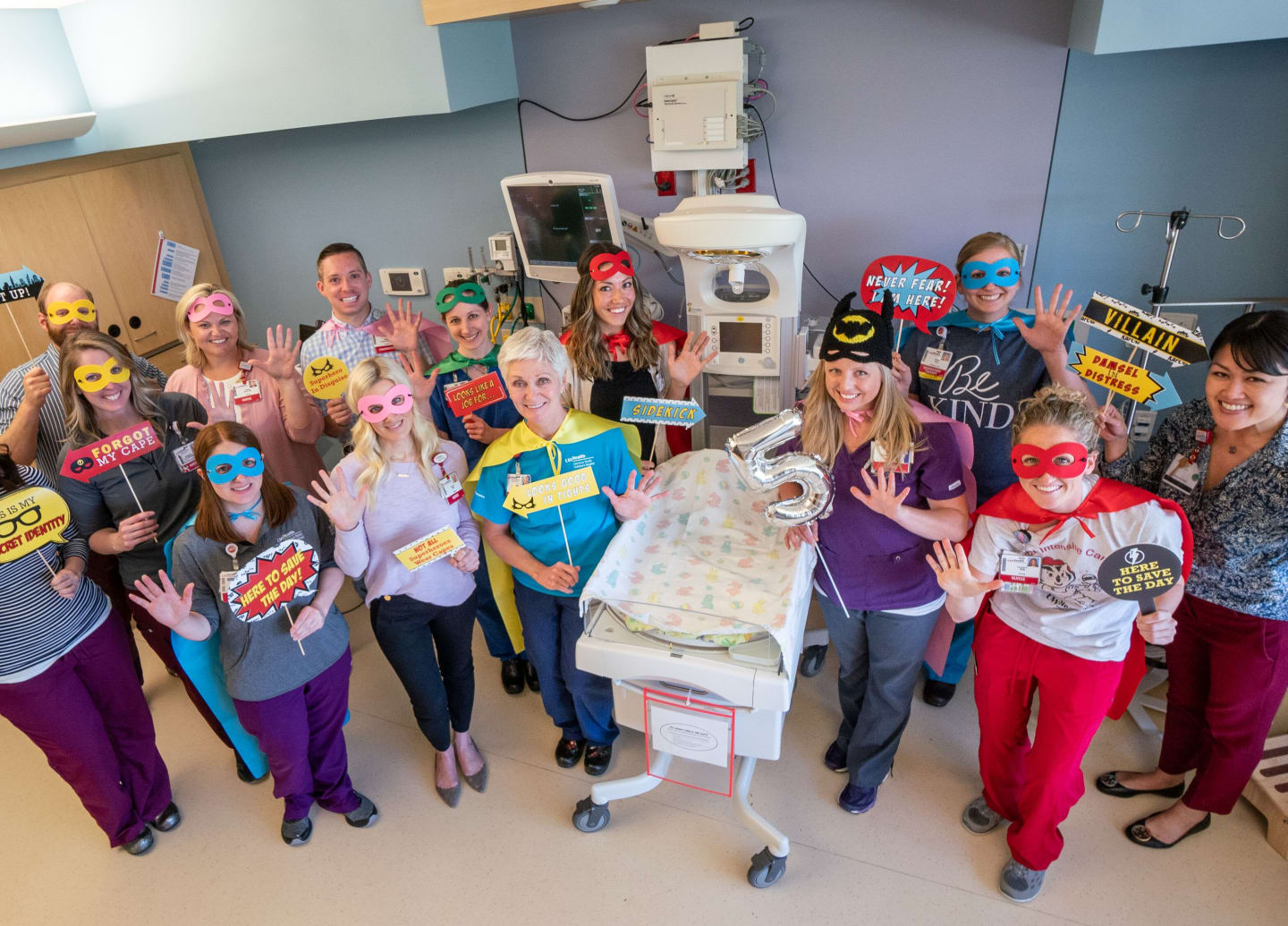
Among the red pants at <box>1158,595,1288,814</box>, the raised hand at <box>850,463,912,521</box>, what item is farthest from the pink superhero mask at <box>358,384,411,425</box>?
the red pants at <box>1158,595,1288,814</box>

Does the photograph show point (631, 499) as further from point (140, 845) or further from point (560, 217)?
point (140, 845)

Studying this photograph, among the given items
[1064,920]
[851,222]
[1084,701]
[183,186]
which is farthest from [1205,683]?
[183,186]

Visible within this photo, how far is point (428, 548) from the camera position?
2.01 metres

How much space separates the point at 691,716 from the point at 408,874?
103 centimetres

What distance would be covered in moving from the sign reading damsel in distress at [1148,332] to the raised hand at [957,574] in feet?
2.33

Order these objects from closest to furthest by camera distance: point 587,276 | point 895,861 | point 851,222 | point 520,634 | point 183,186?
point 895,861 < point 587,276 < point 520,634 < point 851,222 < point 183,186

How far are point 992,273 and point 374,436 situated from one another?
1705 mm

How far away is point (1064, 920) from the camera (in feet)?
6.56

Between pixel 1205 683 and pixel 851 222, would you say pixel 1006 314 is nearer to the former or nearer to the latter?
pixel 851 222

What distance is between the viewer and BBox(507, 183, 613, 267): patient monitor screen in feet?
9.52

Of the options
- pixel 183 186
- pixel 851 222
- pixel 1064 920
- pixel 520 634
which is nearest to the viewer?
pixel 1064 920

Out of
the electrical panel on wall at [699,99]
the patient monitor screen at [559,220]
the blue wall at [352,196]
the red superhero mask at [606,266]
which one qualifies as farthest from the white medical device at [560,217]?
the red superhero mask at [606,266]

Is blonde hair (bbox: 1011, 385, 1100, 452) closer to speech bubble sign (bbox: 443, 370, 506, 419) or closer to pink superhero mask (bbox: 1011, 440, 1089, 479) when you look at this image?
pink superhero mask (bbox: 1011, 440, 1089, 479)

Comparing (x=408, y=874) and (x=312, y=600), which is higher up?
(x=312, y=600)
